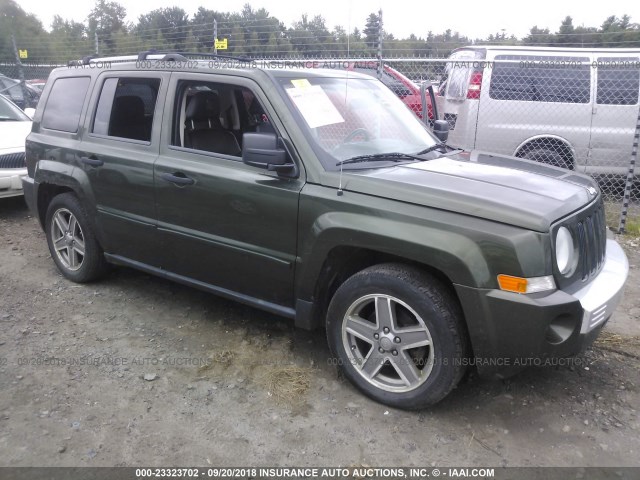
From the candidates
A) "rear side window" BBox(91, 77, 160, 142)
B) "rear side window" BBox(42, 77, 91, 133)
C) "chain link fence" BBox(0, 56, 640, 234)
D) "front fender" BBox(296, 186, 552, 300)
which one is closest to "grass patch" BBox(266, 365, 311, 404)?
"front fender" BBox(296, 186, 552, 300)

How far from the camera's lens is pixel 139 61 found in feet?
13.3

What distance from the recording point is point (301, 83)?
3455 millimetres

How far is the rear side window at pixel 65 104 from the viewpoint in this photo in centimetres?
435

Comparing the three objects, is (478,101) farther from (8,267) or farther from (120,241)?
(8,267)

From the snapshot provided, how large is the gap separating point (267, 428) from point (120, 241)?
2.06 metres

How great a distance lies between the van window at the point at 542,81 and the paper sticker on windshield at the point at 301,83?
4650 mm

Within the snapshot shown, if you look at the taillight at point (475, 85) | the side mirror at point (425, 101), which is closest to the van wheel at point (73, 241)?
the side mirror at point (425, 101)

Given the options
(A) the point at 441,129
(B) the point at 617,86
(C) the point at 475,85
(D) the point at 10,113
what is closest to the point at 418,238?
(A) the point at 441,129

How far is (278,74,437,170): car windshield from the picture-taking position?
3242 mm

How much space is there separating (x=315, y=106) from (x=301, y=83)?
209mm

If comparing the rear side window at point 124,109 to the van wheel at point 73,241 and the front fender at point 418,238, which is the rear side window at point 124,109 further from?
the front fender at point 418,238

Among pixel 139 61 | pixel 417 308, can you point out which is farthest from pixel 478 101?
pixel 417 308

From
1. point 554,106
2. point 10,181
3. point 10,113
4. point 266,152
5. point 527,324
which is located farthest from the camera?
point 10,113

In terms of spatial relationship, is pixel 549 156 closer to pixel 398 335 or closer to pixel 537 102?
pixel 537 102
